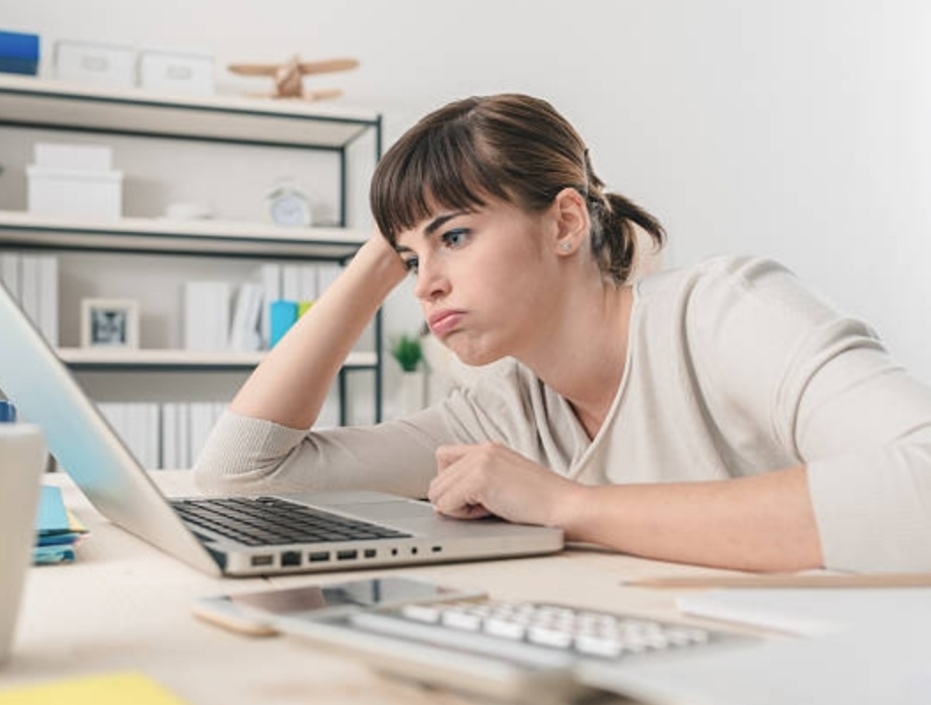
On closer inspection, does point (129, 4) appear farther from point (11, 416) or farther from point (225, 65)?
point (11, 416)

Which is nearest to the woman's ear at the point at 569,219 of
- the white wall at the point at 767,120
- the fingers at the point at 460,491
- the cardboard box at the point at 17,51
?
the fingers at the point at 460,491

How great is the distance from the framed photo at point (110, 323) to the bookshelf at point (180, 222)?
0.21ft

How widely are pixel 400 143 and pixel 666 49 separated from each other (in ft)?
9.68

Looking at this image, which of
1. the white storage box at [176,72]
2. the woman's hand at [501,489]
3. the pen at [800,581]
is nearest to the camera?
the pen at [800,581]

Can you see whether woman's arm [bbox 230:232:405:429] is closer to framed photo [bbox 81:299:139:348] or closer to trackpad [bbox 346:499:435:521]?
trackpad [bbox 346:499:435:521]

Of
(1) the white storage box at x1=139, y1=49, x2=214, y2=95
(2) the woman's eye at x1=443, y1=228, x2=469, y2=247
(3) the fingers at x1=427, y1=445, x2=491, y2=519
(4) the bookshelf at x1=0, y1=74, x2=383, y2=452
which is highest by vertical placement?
(1) the white storage box at x1=139, y1=49, x2=214, y2=95

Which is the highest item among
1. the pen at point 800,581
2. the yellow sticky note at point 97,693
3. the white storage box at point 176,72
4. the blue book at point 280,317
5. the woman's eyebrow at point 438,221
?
the white storage box at point 176,72

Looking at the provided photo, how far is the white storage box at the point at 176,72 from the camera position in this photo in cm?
314

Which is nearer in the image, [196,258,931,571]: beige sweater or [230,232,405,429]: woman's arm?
[196,258,931,571]: beige sweater

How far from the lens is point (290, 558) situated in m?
0.75

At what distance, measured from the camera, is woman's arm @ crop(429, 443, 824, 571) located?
0.79 m

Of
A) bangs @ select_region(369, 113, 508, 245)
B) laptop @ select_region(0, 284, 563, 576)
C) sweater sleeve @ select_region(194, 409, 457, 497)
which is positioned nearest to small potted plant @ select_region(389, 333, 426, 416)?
sweater sleeve @ select_region(194, 409, 457, 497)

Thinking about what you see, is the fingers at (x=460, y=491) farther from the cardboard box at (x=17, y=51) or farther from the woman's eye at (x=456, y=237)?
the cardboard box at (x=17, y=51)

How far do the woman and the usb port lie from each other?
0.72 ft
